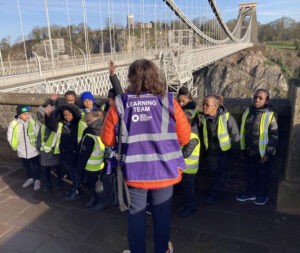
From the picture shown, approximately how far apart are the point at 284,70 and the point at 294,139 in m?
51.5

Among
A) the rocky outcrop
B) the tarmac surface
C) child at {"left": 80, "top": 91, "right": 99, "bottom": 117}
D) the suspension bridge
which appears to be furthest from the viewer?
the rocky outcrop

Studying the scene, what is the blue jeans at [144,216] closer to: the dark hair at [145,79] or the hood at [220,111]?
the dark hair at [145,79]

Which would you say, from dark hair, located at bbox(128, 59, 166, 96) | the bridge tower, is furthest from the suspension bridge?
the bridge tower

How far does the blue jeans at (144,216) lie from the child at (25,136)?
2047mm

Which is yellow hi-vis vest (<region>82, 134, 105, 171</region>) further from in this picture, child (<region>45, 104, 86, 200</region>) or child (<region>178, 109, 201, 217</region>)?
child (<region>178, 109, 201, 217</region>)

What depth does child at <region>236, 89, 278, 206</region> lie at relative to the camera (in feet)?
10.2

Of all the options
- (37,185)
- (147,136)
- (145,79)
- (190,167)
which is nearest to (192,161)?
(190,167)

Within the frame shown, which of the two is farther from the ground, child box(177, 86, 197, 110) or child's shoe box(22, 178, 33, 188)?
child box(177, 86, 197, 110)

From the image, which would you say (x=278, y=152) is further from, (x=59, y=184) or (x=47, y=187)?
(x=47, y=187)

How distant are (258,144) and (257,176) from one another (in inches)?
18.1

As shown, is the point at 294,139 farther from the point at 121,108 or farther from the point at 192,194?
the point at 121,108

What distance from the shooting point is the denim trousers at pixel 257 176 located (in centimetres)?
326

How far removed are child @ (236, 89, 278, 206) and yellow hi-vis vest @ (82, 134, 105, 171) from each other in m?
1.54

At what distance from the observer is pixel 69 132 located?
3.60 m
